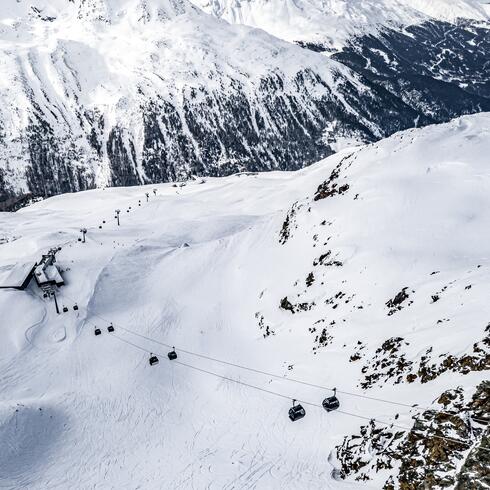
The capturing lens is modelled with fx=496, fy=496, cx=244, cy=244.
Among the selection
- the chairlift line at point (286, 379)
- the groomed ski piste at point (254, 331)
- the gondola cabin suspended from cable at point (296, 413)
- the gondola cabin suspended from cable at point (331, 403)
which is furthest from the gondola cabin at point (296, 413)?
the chairlift line at point (286, 379)

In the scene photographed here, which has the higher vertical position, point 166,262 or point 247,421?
point 166,262

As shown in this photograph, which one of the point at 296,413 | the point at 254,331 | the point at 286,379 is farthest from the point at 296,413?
the point at 254,331

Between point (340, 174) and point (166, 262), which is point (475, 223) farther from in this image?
point (166, 262)

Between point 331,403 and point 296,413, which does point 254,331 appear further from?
point 331,403

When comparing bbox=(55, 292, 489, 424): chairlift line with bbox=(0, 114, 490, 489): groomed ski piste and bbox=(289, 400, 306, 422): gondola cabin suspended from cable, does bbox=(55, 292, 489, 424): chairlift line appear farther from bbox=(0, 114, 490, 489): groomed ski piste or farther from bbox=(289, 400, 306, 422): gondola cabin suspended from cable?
bbox=(289, 400, 306, 422): gondola cabin suspended from cable

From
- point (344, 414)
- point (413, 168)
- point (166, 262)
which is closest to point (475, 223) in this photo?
point (413, 168)

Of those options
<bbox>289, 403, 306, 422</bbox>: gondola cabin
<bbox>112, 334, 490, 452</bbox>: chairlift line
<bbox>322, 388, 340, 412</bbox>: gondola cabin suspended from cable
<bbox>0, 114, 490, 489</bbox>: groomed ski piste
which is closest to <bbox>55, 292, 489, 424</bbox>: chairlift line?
<bbox>0, 114, 490, 489</bbox>: groomed ski piste
